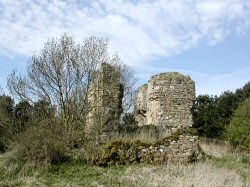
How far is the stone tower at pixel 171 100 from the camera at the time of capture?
22016mm

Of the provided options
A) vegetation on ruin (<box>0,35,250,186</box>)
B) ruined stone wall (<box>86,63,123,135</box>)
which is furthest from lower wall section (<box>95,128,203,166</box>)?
ruined stone wall (<box>86,63,123,135</box>)

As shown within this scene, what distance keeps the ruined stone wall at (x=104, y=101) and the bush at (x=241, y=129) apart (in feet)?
23.9

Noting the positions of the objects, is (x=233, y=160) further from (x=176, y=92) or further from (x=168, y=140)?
(x=176, y=92)

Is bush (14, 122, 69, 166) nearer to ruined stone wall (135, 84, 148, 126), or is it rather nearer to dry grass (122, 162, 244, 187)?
dry grass (122, 162, 244, 187)

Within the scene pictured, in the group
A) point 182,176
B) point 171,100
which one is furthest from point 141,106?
point 182,176

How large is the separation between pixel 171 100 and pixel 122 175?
34.6 feet

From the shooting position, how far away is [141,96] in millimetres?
27906

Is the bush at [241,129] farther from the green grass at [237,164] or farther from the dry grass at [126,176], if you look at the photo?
the dry grass at [126,176]

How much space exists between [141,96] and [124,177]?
16.2 metres

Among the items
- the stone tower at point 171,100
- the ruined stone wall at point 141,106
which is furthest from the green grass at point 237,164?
the ruined stone wall at point 141,106

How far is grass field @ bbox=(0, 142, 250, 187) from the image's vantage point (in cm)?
1128

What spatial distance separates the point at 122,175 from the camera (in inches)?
485

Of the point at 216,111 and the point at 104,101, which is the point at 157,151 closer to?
the point at 104,101

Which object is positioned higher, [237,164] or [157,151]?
[157,151]
